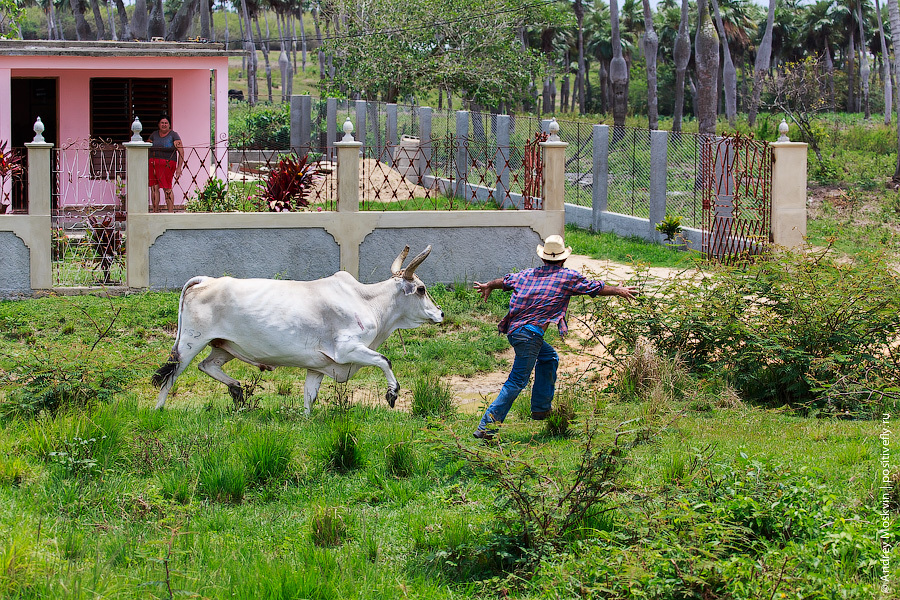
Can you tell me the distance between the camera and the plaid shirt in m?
7.70

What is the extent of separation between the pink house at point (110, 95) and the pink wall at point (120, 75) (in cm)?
2

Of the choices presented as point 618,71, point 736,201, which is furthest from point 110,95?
point 618,71

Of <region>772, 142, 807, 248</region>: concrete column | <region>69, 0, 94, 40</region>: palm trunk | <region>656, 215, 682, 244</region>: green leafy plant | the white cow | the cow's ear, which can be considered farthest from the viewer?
<region>69, 0, 94, 40</region>: palm trunk

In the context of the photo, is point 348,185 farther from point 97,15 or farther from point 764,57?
Result: point 97,15

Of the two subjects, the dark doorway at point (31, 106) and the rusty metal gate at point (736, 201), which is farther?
the dark doorway at point (31, 106)

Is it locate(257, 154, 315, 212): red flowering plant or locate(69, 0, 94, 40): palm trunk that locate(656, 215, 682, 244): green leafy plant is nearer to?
locate(257, 154, 315, 212): red flowering plant

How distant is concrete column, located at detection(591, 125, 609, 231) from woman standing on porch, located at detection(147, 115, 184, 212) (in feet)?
26.8

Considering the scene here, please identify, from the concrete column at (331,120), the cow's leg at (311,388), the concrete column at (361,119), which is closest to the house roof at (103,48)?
the concrete column at (361,119)

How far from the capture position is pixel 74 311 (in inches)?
469

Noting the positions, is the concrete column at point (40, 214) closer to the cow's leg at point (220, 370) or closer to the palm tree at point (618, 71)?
the cow's leg at point (220, 370)

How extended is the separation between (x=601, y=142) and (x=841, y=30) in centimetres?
5385

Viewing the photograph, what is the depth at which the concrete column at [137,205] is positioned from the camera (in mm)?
12773

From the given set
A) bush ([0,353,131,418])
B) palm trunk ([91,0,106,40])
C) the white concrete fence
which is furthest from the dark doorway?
palm trunk ([91,0,106,40])

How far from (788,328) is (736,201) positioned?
23.4 ft
